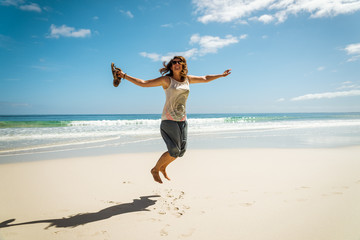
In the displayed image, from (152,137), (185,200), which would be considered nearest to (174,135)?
(185,200)

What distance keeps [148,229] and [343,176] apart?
397cm

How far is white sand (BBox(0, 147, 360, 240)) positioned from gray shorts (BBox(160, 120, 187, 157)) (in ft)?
2.53

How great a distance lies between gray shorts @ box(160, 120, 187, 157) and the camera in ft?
11.8

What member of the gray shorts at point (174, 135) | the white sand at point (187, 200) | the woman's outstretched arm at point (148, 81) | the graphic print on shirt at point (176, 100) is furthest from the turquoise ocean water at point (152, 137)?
the woman's outstretched arm at point (148, 81)

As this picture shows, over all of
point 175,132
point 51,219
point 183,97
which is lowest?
point 51,219

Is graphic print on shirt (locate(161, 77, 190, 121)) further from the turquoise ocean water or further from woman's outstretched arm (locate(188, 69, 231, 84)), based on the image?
the turquoise ocean water

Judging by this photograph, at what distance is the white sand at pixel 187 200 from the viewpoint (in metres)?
2.66

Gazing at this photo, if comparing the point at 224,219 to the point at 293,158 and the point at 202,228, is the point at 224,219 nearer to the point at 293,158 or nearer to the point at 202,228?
the point at 202,228

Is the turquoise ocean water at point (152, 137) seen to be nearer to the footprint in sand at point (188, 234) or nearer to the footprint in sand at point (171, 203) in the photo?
the footprint in sand at point (171, 203)

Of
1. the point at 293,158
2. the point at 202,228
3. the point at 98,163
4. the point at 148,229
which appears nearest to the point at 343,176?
the point at 293,158

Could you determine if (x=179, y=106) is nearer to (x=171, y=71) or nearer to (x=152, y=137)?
(x=171, y=71)

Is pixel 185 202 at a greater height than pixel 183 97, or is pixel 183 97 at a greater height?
pixel 183 97

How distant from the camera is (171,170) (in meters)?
5.57

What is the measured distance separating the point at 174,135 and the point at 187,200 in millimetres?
1003
